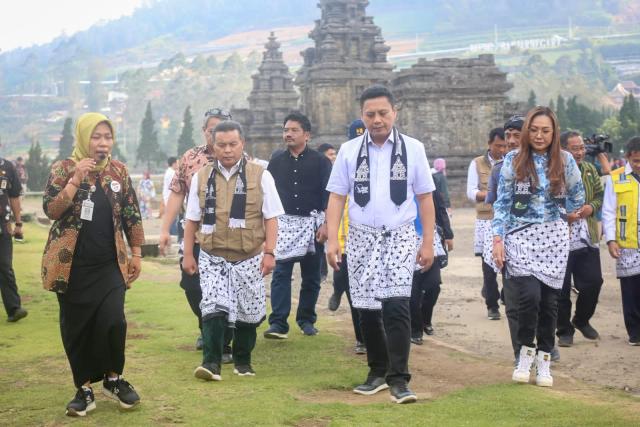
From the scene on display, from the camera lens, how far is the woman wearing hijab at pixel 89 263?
253 inches

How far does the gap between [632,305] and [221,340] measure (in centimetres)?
406

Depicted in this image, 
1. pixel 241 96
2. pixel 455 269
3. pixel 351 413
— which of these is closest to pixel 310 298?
pixel 351 413

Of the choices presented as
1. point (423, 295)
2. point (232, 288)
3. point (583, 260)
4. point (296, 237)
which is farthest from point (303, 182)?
point (583, 260)

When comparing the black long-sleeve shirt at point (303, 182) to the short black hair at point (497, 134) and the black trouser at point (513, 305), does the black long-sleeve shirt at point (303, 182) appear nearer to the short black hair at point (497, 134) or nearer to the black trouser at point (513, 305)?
the short black hair at point (497, 134)

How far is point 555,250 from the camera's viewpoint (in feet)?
23.4

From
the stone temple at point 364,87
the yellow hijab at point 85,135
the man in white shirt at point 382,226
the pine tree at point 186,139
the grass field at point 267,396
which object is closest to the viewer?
the grass field at point 267,396

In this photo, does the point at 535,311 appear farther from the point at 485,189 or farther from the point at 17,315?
the point at 17,315

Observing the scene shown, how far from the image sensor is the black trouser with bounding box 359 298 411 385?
21.7 feet

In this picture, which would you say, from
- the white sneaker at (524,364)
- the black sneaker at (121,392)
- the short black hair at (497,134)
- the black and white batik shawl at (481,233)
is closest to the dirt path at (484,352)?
the white sneaker at (524,364)

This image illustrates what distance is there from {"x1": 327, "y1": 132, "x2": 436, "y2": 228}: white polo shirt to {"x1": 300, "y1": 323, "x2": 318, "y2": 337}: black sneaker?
249 cm

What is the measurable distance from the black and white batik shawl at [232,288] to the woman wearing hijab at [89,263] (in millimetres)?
735

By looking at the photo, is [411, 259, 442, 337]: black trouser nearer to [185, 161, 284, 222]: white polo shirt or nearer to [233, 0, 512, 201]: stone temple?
[185, 161, 284, 222]: white polo shirt

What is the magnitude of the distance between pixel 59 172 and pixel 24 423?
1.57 metres

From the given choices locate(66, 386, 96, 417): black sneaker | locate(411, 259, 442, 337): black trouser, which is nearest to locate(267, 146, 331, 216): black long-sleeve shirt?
locate(411, 259, 442, 337): black trouser
